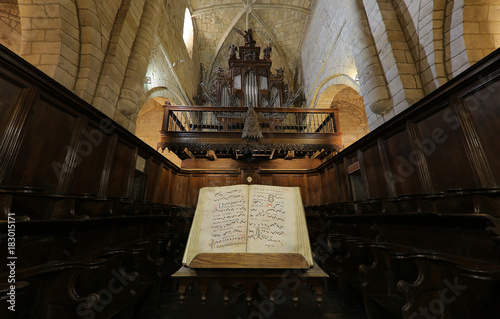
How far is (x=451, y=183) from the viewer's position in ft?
8.75

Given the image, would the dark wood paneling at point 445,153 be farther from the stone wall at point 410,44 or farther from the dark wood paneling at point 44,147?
the dark wood paneling at point 44,147

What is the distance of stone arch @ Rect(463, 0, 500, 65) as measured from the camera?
3113 mm

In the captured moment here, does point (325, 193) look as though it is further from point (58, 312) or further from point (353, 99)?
point (58, 312)

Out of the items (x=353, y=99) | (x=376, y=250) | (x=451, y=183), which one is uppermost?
(x=353, y=99)

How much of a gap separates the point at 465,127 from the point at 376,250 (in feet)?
6.65

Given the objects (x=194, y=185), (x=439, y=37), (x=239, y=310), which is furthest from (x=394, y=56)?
(x=194, y=185)

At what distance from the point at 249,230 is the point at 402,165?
3.63 metres

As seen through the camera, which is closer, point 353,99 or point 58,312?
point 58,312

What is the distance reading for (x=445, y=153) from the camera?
2750 millimetres

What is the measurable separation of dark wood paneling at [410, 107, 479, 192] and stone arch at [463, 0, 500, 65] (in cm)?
124

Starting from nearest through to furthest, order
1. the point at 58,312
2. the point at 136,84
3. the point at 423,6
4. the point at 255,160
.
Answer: the point at 58,312 < the point at 423,6 < the point at 136,84 < the point at 255,160

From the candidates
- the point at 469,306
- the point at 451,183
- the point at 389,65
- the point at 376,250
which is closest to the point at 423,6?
the point at 389,65

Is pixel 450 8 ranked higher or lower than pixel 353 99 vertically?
lower

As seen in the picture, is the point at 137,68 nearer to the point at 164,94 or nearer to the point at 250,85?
the point at 164,94
